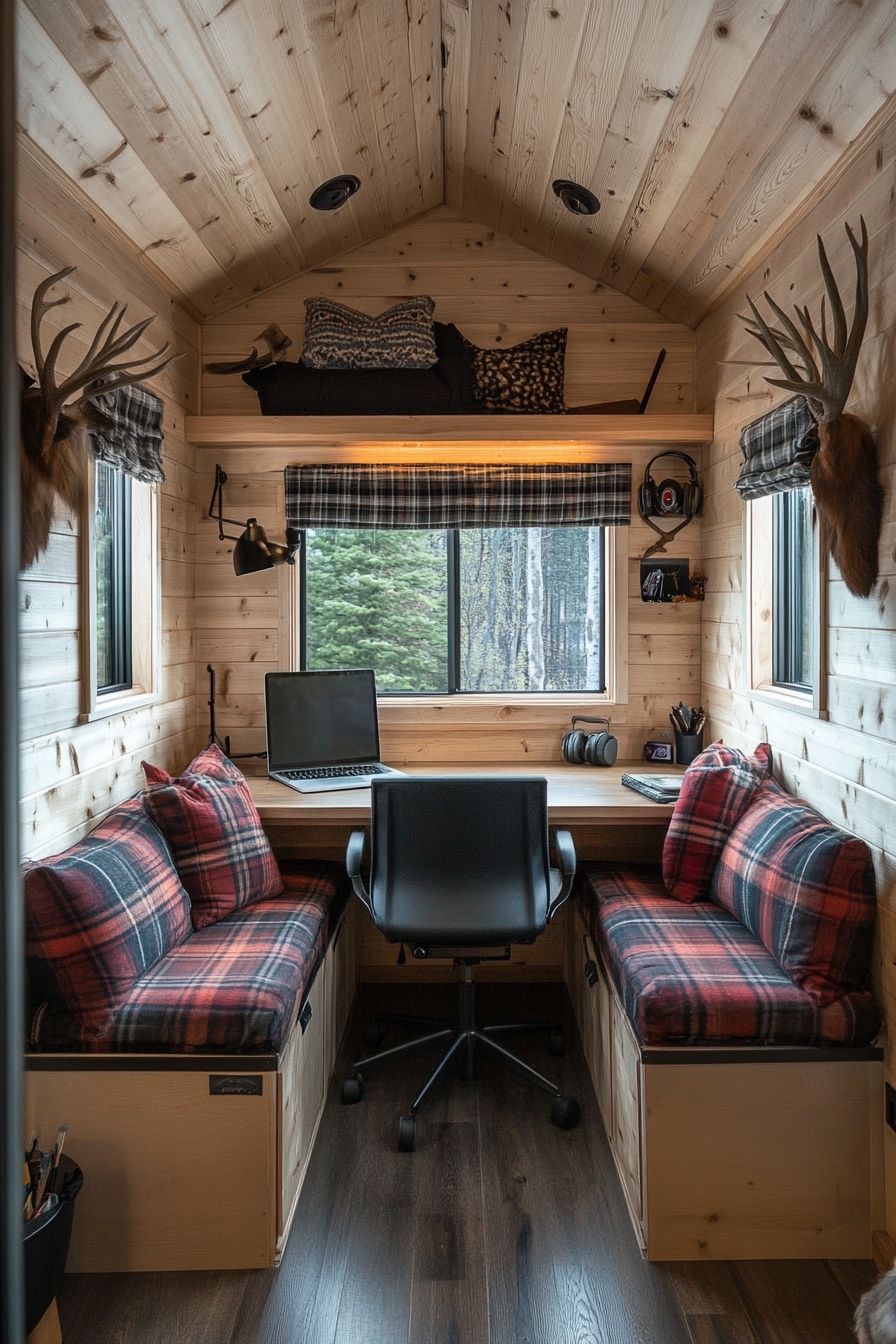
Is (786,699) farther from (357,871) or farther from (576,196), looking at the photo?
(576,196)

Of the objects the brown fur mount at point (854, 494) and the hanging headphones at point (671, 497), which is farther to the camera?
the hanging headphones at point (671, 497)

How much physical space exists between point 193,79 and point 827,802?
7.71 ft

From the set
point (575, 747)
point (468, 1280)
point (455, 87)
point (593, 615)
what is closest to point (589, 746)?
point (575, 747)

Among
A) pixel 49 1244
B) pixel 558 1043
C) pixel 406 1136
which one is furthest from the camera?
pixel 558 1043

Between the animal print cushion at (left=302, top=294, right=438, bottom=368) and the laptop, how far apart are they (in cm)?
113

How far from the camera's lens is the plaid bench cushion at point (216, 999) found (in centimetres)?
191

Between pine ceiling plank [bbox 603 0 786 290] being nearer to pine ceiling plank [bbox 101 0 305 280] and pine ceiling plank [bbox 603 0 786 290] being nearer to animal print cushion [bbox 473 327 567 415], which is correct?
animal print cushion [bbox 473 327 567 415]

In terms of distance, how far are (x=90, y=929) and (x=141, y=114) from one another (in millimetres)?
1909

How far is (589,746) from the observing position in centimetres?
339

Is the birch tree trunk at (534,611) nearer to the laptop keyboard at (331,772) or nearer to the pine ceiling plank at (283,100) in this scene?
the laptop keyboard at (331,772)

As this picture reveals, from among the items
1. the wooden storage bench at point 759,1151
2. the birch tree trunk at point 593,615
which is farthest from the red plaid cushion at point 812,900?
the birch tree trunk at point 593,615

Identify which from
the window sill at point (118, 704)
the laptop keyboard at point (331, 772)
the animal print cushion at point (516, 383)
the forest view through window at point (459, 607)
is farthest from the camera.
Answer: the forest view through window at point (459, 607)

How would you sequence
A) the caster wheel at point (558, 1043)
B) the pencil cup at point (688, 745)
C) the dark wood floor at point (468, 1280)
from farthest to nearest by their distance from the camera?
the pencil cup at point (688, 745) → the caster wheel at point (558, 1043) → the dark wood floor at point (468, 1280)

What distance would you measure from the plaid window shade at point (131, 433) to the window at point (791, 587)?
1927 mm
